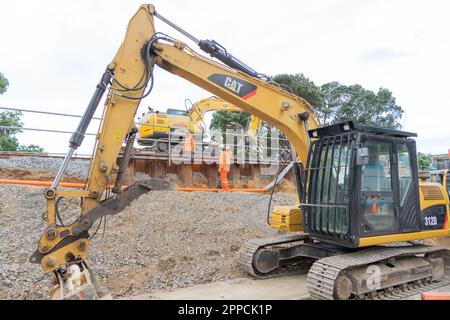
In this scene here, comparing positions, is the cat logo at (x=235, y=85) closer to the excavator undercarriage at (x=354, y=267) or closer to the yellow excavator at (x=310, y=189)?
the yellow excavator at (x=310, y=189)

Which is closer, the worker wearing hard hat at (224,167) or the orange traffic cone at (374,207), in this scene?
the orange traffic cone at (374,207)

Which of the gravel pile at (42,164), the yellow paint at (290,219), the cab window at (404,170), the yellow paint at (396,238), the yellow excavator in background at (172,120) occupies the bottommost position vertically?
the yellow paint at (396,238)

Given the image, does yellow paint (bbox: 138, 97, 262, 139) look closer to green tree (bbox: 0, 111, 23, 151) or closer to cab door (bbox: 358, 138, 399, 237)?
green tree (bbox: 0, 111, 23, 151)

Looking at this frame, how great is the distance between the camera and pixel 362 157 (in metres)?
4.94

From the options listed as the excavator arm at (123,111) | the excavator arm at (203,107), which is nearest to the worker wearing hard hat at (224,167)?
the excavator arm at (203,107)

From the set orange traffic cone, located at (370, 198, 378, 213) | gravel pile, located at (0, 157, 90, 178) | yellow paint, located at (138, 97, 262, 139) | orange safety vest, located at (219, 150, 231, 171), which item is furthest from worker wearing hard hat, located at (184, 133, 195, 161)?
orange traffic cone, located at (370, 198, 378, 213)

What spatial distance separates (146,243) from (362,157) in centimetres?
452

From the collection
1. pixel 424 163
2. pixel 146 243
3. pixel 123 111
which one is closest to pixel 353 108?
pixel 424 163

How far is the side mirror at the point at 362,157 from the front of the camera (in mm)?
4922

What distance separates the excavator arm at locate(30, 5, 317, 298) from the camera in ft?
14.7

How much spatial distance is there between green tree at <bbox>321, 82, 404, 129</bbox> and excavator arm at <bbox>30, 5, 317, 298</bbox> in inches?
922

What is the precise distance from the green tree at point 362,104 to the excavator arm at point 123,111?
23.4m

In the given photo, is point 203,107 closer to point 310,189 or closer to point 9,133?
point 9,133

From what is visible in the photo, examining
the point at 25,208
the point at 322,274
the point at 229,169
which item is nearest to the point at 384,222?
the point at 322,274
